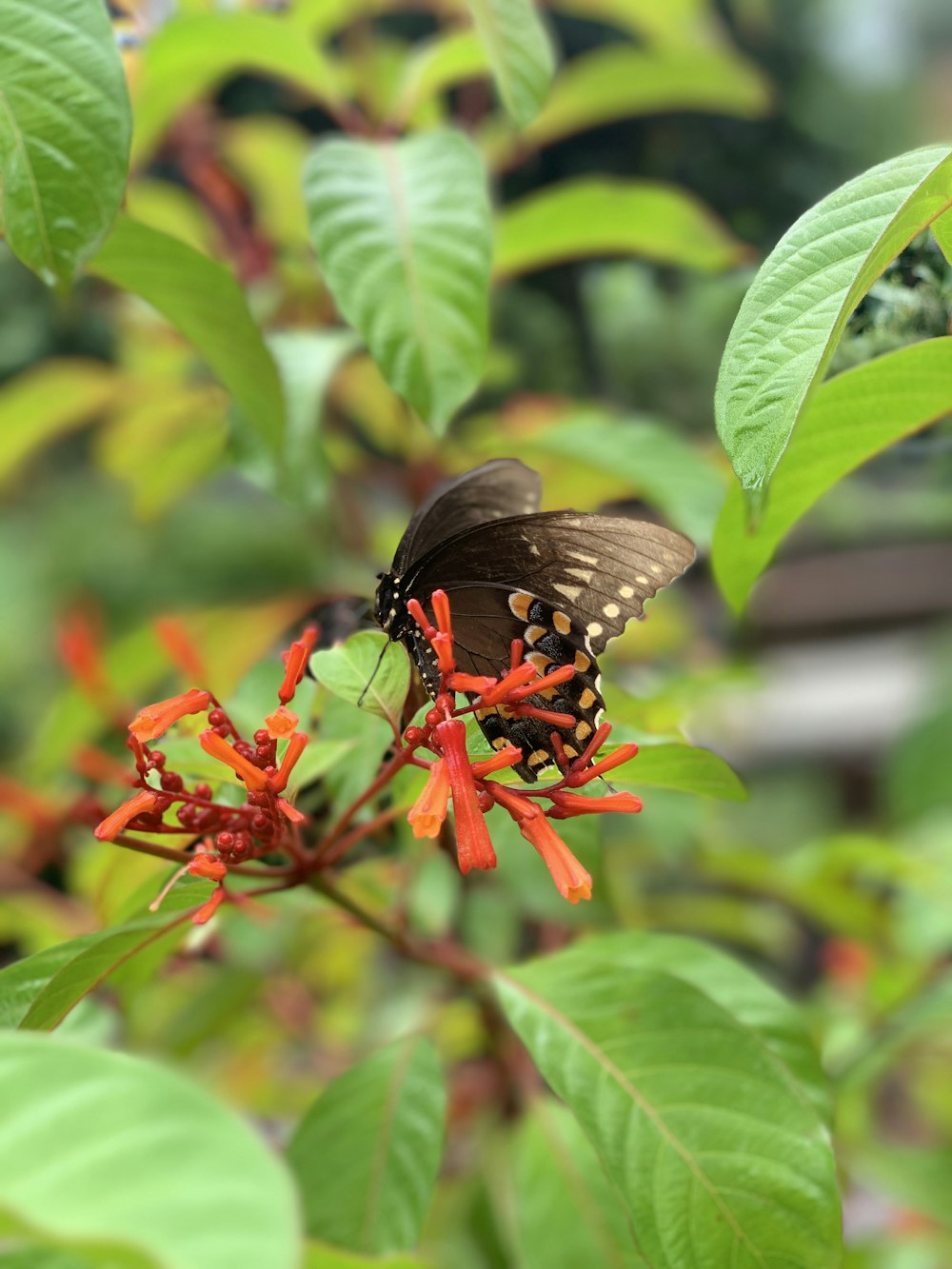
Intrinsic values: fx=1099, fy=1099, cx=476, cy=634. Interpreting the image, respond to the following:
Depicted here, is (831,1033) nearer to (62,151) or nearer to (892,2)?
(62,151)

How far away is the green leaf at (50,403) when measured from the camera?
42.4 inches

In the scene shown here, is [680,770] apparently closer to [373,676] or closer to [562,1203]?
[373,676]

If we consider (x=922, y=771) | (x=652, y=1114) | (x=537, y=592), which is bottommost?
(x=922, y=771)

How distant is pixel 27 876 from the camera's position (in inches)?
39.9

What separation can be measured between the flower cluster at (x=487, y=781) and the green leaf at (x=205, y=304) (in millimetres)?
272

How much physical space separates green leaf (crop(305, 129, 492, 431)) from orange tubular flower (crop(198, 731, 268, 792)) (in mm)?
223

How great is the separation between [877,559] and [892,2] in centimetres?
97

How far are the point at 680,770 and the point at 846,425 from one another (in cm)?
17

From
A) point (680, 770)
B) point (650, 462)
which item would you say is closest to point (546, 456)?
point (650, 462)

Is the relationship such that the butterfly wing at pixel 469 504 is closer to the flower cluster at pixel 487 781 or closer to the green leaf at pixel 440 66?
the flower cluster at pixel 487 781

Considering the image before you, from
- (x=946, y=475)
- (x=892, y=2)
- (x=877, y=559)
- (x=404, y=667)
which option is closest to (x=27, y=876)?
(x=404, y=667)

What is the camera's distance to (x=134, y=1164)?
271 millimetres

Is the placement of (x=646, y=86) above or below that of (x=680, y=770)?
above

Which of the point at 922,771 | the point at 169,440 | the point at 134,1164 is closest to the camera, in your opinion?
the point at 134,1164
